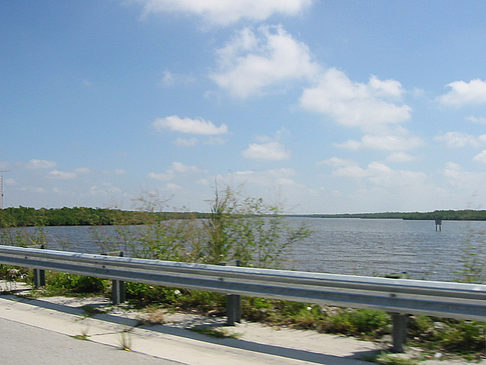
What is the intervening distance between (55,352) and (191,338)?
1541mm

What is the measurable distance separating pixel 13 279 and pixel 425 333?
8.52m

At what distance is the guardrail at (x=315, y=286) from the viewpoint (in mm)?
4715

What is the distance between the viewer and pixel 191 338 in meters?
5.84

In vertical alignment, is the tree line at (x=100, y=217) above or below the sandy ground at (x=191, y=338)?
above

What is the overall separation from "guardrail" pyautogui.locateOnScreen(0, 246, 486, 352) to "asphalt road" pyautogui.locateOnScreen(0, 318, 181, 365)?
1.42 m

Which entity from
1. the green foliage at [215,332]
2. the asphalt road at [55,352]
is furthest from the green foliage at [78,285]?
the green foliage at [215,332]

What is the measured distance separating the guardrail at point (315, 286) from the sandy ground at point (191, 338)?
0.46m

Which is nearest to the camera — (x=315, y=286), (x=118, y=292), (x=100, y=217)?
(x=315, y=286)

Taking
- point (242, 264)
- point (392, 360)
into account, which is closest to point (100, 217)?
point (242, 264)

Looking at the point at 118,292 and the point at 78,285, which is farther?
the point at 78,285

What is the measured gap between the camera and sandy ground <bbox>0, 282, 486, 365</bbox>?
16.7 feet

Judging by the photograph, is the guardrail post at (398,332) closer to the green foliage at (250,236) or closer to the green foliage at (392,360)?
the green foliage at (392,360)

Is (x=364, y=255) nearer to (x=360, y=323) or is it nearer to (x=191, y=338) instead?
(x=360, y=323)

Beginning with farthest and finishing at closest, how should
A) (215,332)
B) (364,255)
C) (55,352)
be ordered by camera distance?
(364,255)
(215,332)
(55,352)
